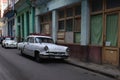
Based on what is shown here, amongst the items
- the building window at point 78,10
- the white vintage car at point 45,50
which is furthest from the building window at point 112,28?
the building window at point 78,10

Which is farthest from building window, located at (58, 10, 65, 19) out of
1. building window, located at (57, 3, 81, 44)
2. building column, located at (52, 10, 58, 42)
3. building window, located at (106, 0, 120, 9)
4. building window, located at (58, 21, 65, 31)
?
building window, located at (106, 0, 120, 9)

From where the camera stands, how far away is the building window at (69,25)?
1906 cm

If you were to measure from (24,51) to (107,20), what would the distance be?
23.4ft

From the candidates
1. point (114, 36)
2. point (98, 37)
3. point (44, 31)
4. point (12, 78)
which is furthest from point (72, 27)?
point (12, 78)

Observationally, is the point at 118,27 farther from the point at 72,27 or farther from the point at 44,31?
the point at 44,31

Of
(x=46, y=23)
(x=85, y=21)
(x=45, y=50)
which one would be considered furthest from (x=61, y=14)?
(x=45, y=50)

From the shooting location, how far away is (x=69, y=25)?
20672mm

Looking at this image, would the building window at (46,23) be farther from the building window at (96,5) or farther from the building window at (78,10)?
the building window at (96,5)

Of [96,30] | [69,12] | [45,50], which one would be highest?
[69,12]

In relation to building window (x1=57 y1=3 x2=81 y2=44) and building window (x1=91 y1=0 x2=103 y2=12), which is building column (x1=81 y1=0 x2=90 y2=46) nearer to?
building window (x1=91 y1=0 x2=103 y2=12)

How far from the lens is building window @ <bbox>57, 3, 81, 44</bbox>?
62.5 feet

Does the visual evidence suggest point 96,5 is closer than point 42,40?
Yes

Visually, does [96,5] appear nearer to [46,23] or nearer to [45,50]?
[45,50]

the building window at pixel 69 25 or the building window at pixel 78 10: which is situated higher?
the building window at pixel 78 10
